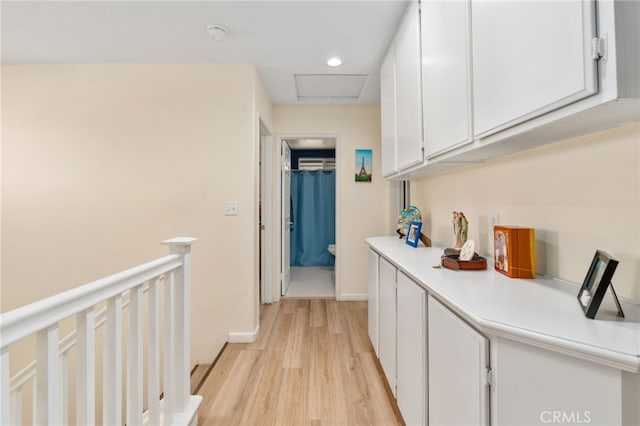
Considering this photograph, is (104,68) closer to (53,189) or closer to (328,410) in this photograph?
(53,189)

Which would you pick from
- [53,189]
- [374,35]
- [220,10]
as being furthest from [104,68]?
[374,35]

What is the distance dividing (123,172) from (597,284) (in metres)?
3.15

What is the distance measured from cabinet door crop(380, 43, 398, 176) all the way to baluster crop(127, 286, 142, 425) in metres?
1.87

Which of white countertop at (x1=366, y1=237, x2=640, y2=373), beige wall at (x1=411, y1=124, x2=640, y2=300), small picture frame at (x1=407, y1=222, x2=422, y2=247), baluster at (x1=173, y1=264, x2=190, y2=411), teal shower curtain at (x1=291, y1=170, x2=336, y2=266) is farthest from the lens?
teal shower curtain at (x1=291, y1=170, x2=336, y2=266)

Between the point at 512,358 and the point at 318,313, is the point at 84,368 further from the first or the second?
the point at 318,313

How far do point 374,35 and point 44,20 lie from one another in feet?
7.64

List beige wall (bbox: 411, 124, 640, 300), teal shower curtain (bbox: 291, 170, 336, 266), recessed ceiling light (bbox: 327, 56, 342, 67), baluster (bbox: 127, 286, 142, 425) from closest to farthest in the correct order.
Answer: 1. beige wall (bbox: 411, 124, 640, 300)
2. baluster (bbox: 127, 286, 142, 425)
3. recessed ceiling light (bbox: 327, 56, 342, 67)
4. teal shower curtain (bbox: 291, 170, 336, 266)

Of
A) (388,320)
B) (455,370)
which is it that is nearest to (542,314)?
(455,370)

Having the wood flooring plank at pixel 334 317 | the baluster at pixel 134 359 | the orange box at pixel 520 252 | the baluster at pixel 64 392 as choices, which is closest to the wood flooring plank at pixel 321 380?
the wood flooring plank at pixel 334 317

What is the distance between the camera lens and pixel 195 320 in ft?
8.29

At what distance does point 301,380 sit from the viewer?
1.93 m

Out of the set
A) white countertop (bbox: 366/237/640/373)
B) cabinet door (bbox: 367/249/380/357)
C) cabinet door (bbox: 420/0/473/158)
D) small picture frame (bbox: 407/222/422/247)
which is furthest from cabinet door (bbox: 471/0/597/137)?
cabinet door (bbox: 367/249/380/357)

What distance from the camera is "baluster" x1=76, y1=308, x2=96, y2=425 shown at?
890 millimetres
